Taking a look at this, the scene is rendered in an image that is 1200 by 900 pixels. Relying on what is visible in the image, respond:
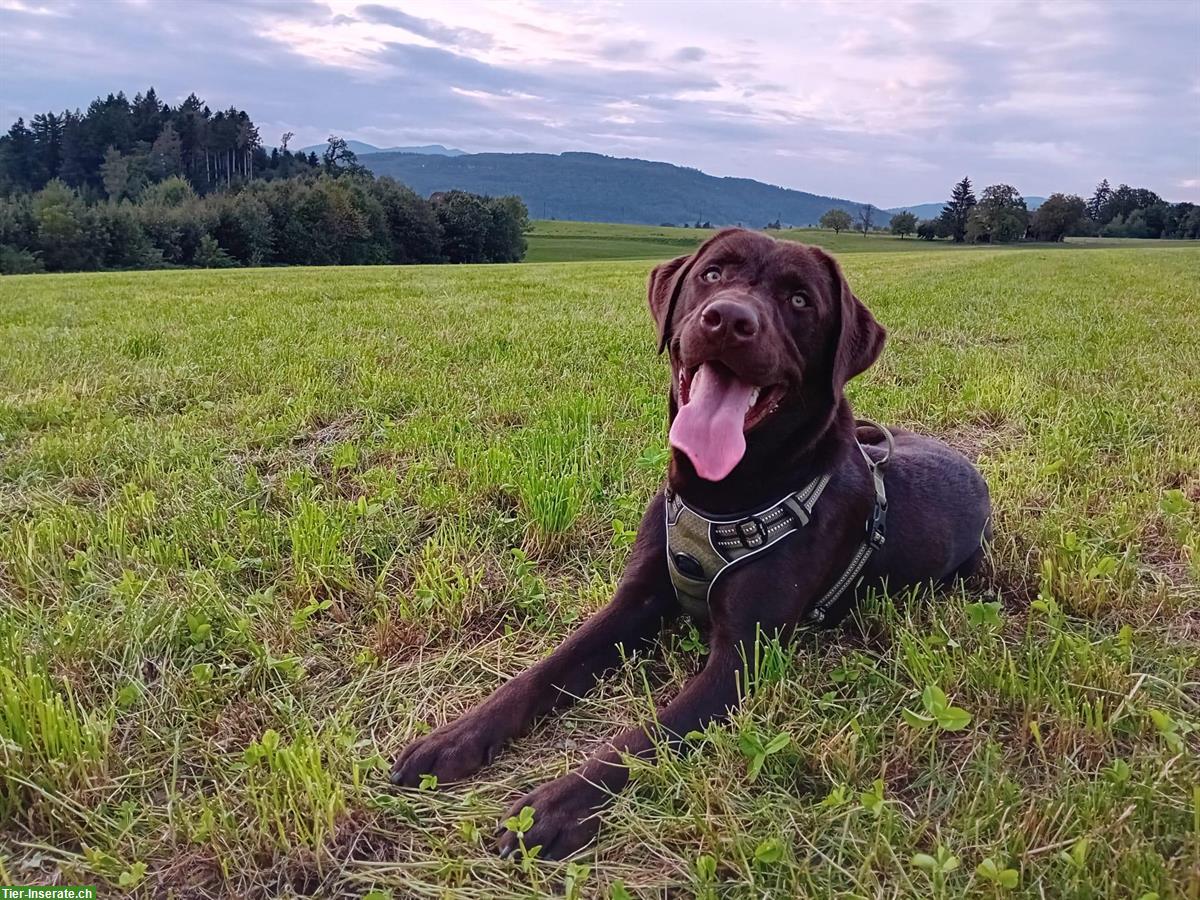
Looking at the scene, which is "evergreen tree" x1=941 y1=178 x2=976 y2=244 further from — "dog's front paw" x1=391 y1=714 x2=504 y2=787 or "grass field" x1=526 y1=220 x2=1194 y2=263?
"dog's front paw" x1=391 y1=714 x2=504 y2=787

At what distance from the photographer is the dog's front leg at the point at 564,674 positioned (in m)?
2.07

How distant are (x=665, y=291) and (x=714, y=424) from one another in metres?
0.76

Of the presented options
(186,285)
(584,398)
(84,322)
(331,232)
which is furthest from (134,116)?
(584,398)

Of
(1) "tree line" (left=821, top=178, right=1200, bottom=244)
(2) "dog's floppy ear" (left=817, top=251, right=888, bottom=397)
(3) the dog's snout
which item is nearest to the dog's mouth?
(3) the dog's snout

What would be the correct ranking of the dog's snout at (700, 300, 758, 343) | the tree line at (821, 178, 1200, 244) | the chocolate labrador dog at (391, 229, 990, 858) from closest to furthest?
the chocolate labrador dog at (391, 229, 990, 858), the dog's snout at (700, 300, 758, 343), the tree line at (821, 178, 1200, 244)

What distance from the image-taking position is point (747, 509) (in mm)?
2609

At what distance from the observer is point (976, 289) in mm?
16609

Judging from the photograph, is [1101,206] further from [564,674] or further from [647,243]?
[564,674]

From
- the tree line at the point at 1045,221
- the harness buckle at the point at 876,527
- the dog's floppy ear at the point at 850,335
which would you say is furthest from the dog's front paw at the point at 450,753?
the tree line at the point at 1045,221

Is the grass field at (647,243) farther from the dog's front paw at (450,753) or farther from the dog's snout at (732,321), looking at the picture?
the dog's front paw at (450,753)

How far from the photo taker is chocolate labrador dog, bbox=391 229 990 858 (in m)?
2.25

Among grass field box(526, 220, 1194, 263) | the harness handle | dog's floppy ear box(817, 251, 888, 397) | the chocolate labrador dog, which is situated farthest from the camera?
grass field box(526, 220, 1194, 263)

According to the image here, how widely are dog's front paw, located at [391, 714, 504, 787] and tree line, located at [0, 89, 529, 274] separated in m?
62.8

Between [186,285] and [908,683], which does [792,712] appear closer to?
[908,683]
